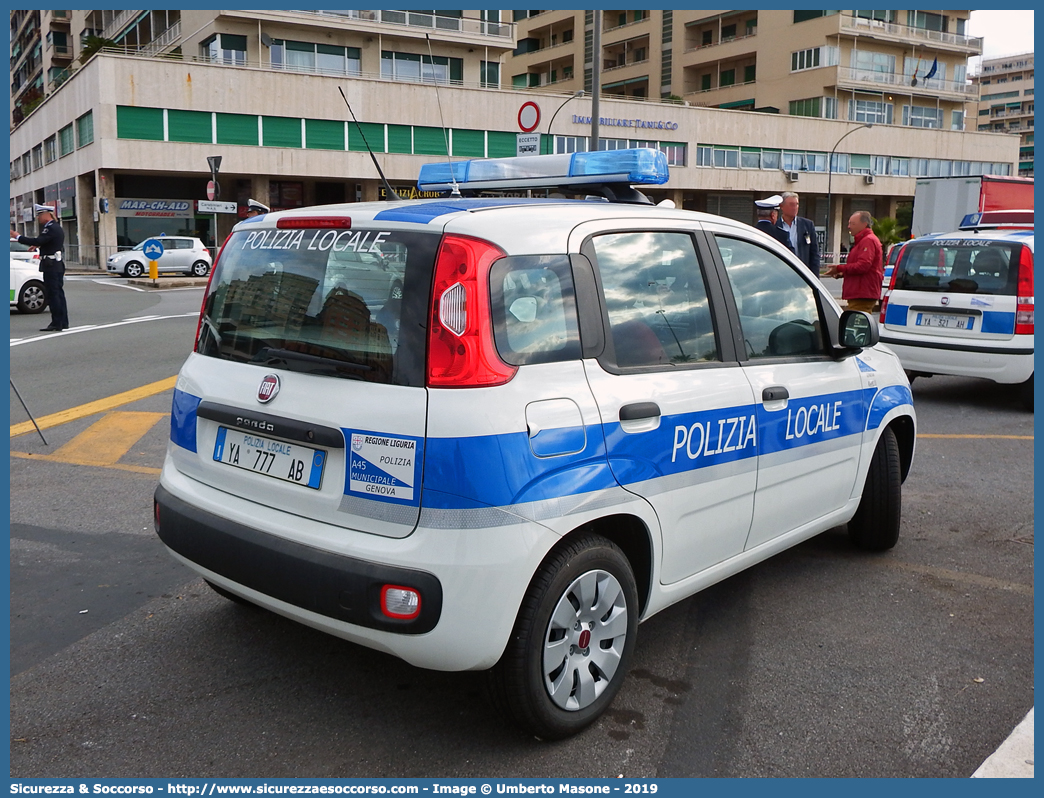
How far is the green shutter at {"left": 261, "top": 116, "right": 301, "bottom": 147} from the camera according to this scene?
151ft

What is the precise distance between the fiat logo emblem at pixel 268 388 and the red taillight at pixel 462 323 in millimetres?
621

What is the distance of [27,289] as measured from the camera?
57.9 ft

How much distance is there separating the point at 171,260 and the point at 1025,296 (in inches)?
1257

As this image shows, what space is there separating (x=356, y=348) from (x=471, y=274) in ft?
1.45

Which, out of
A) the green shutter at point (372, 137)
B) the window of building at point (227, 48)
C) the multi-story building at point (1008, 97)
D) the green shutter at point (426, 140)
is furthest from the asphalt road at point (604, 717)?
the multi-story building at point (1008, 97)

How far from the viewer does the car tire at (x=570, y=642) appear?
9.87ft

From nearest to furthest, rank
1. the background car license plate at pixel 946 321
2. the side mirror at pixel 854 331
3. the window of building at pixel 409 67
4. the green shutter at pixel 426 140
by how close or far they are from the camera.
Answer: the side mirror at pixel 854 331 < the background car license plate at pixel 946 321 < the green shutter at pixel 426 140 < the window of building at pixel 409 67

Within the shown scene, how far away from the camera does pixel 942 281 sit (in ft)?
30.9

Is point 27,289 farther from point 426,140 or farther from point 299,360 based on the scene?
point 426,140

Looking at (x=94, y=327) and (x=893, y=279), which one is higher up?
(x=893, y=279)

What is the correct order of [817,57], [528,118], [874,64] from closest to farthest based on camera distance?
1. [528,118]
2. [817,57]
3. [874,64]

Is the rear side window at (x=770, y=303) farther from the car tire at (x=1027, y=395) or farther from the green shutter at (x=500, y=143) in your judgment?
the green shutter at (x=500, y=143)

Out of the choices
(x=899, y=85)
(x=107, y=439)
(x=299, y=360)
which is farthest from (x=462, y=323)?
(x=899, y=85)

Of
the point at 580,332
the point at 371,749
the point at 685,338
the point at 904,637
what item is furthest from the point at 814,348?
the point at 371,749
